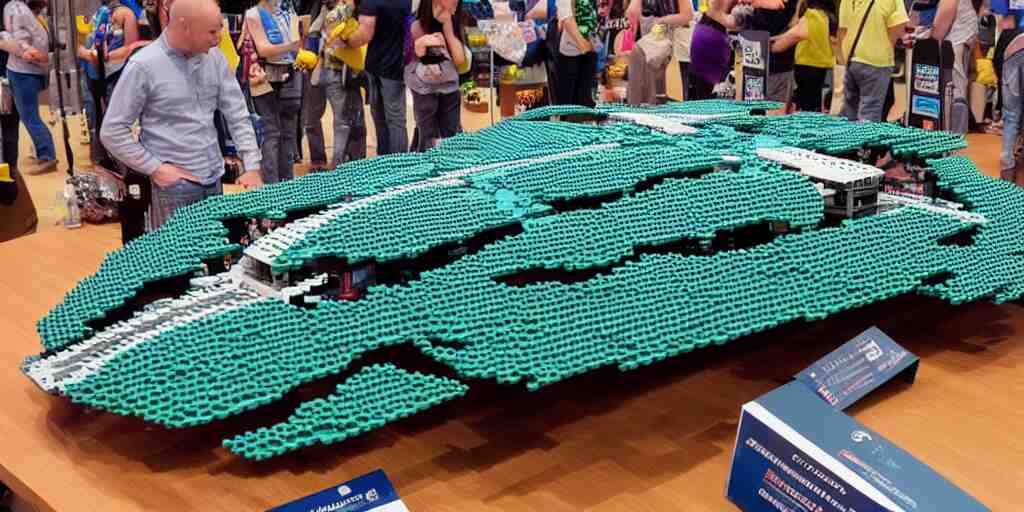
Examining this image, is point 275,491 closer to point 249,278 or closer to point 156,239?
point 249,278

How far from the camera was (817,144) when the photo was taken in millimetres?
3693

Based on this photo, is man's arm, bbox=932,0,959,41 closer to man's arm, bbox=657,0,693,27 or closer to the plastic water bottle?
man's arm, bbox=657,0,693,27

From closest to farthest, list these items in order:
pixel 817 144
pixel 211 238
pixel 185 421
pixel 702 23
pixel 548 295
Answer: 1. pixel 185 421
2. pixel 548 295
3. pixel 211 238
4. pixel 817 144
5. pixel 702 23

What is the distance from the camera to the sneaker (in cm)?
723

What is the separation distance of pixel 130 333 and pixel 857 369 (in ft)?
6.02

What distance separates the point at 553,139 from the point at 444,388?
4.97ft

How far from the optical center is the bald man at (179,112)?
12.3 ft

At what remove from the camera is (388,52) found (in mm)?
6020

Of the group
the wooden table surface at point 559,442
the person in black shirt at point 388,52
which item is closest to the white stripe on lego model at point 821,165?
the wooden table surface at point 559,442

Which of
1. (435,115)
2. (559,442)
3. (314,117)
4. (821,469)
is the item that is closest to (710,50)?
(435,115)

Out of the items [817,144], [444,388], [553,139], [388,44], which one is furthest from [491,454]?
[388,44]

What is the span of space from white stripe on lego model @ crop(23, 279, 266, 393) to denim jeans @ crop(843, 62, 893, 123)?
4719mm

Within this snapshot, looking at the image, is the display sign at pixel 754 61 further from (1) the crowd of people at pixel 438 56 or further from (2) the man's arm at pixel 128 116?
(2) the man's arm at pixel 128 116

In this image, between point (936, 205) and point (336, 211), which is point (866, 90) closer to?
point (936, 205)
